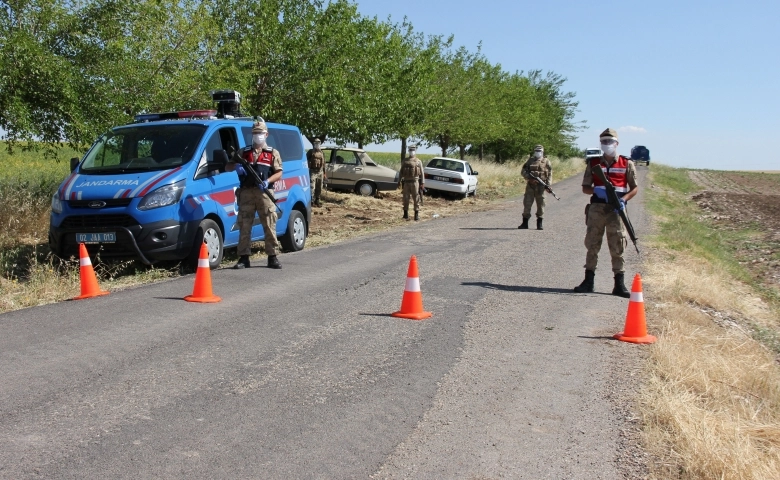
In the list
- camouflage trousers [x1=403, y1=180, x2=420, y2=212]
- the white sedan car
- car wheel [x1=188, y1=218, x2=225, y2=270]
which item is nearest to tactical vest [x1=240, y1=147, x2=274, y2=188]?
car wheel [x1=188, y1=218, x2=225, y2=270]

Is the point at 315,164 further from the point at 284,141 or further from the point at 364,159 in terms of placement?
the point at 284,141

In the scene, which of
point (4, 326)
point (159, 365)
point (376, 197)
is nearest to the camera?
point (159, 365)

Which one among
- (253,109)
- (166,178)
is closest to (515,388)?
(166,178)

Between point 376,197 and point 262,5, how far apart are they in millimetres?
8499

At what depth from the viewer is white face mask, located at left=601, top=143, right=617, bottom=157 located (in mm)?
9469

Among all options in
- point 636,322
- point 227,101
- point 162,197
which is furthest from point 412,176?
point 636,322

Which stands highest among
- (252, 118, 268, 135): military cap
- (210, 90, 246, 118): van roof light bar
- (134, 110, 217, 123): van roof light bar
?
(210, 90, 246, 118): van roof light bar

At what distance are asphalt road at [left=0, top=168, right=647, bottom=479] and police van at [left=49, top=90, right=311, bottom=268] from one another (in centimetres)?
83

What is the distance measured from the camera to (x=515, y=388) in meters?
5.62

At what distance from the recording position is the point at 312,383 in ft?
18.2

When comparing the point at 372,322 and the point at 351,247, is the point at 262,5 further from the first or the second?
the point at 372,322

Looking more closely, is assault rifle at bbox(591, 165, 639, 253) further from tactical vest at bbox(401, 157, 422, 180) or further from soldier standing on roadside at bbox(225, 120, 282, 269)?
tactical vest at bbox(401, 157, 422, 180)

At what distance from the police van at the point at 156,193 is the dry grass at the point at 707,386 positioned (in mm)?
5860

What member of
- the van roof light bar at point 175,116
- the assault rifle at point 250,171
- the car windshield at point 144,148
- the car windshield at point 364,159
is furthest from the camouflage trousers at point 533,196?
the car windshield at point 364,159
